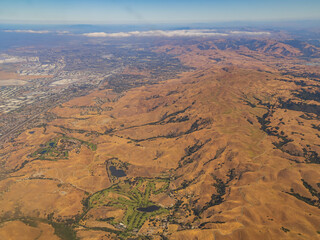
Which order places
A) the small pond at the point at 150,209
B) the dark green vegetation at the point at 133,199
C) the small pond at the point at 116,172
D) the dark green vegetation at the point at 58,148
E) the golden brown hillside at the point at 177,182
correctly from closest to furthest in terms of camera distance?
the golden brown hillside at the point at 177,182 < the dark green vegetation at the point at 133,199 < the small pond at the point at 150,209 < the small pond at the point at 116,172 < the dark green vegetation at the point at 58,148

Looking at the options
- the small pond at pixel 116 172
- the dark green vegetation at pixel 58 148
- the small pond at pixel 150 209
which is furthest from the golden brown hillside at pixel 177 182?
the dark green vegetation at pixel 58 148

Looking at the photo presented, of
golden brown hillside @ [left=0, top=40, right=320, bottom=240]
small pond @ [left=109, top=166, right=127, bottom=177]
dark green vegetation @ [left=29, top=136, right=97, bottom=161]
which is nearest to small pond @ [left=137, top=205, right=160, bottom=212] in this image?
golden brown hillside @ [left=0, top=40, right=320, bottom=240]

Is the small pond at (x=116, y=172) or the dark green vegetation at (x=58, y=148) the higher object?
the dark green vegetation at (x=58, y=148)

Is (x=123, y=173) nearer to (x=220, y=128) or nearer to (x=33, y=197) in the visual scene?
(x=33, y=197)

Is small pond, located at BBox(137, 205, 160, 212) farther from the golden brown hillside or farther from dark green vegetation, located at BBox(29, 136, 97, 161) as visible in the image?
dark green vegetation, located at BBox(29, 136, 97, 161)

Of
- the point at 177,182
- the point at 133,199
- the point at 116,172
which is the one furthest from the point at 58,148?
the point at 177,182

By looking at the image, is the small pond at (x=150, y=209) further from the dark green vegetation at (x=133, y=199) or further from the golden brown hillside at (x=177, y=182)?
the golden brown hillside at (x=177, y=182)

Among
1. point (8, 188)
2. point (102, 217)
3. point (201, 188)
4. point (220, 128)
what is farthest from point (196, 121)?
point (8, 188)
